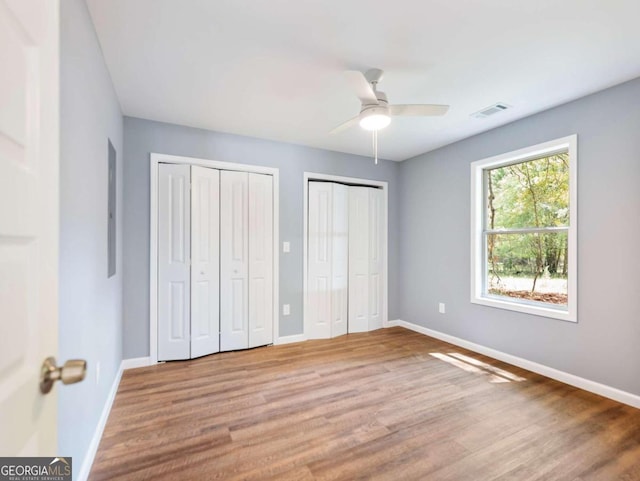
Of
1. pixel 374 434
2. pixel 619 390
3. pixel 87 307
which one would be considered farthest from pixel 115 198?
pixel 619 390

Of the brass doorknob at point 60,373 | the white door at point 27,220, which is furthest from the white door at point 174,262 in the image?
the brass doorknob at point 60,373

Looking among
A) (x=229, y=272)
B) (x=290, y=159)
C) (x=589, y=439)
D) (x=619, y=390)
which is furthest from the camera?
(x=290, y=159)

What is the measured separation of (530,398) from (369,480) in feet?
5.45

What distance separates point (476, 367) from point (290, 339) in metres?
2.10

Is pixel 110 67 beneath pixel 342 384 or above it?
above

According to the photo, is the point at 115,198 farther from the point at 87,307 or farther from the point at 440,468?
the point at 440,468

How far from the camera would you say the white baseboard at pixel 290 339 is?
12.3ft

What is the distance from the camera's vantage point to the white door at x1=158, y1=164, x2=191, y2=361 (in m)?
3.18

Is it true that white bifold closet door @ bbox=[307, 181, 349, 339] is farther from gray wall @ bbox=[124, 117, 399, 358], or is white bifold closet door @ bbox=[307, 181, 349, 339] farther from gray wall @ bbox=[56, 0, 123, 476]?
gray wall @ bbox=[56, 0, 123, 476]

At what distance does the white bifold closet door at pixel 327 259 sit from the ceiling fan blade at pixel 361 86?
1.89 m

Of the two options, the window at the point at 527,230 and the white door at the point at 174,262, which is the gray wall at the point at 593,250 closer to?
the window at the point at 527,230

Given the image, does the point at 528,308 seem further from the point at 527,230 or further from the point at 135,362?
the point at 135,362

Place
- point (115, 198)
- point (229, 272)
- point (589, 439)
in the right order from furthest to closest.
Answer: point (229, 272), point (115, 198), point (589, 439)

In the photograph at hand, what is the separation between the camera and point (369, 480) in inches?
63.6
